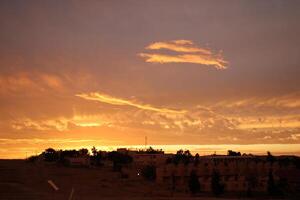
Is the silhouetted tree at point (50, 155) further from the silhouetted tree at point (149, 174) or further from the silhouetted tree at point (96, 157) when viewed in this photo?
the silhouetted tree at point (149, 174)

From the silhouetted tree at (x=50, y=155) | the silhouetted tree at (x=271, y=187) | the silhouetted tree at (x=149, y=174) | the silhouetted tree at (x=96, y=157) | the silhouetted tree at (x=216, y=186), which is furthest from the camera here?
the silhouetted tree at (x=50, y=155)

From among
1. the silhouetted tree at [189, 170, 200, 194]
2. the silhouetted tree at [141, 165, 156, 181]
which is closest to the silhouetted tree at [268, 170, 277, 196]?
the silhouetted tree at [189, 170, 200, 194]

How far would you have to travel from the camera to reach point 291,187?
55.2m

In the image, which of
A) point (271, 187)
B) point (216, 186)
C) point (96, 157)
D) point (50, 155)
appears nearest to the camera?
point (216, 186)

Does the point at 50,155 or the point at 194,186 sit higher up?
the point at 50,155

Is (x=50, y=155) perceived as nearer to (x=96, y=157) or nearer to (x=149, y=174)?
(x=96, y=157)

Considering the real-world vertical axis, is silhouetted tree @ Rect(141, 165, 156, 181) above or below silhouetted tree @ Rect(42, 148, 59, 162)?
Answer: below

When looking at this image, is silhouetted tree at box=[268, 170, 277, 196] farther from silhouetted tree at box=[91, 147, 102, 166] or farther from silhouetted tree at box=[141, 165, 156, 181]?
silhouetted tree at box=[91, 147, 102, 166]

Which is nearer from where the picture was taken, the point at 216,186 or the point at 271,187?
the point at 216,186

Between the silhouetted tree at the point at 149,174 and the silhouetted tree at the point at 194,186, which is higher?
the silhouetted tree at the point at 149,174

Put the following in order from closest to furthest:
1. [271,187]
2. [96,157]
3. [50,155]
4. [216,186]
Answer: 1. [216,186]
2. [271,187]
3. [96,157]
4. [50,155]

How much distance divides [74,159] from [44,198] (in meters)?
53.6

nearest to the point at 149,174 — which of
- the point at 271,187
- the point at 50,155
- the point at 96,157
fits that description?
the point at 271,187

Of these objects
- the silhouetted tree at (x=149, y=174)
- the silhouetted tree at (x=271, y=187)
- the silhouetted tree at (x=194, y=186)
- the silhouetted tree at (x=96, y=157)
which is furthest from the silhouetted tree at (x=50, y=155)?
the silhouetted tree at (x=271, y=187)
